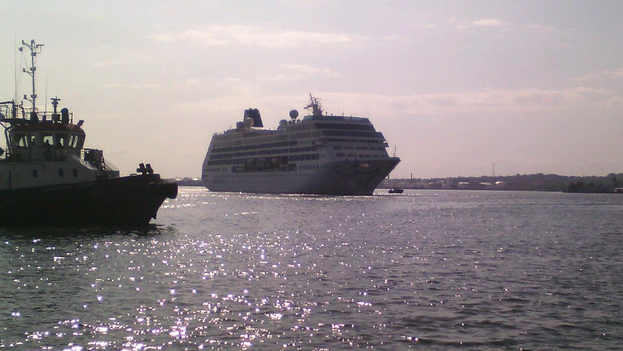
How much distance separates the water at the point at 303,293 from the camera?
14.5 meters

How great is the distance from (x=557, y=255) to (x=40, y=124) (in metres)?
33.9

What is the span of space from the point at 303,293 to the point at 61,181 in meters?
26.2

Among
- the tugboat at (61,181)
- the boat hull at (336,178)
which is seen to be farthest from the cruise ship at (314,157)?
the tugboat at (61,181)

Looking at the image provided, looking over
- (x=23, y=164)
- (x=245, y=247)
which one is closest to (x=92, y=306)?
(x=245, y=247)

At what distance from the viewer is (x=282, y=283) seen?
21.8 m

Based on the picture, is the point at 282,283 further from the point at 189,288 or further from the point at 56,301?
the point at 56,301

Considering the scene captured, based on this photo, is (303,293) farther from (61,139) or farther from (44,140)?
(44,140)

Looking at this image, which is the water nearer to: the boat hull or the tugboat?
the tugboat

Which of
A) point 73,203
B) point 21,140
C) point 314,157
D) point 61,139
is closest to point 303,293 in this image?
point 73,203

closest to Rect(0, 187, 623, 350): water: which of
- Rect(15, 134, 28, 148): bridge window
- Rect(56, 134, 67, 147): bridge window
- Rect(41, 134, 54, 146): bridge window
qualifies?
Rect(41, 134, 54, 146): bridge window

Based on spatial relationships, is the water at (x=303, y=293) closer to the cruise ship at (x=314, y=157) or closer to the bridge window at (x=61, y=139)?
the bridge window at (x=61, y=139)

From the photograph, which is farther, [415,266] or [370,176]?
[370,176]

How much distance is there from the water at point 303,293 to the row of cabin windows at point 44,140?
6705 mm

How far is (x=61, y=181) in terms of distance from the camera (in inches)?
1575
